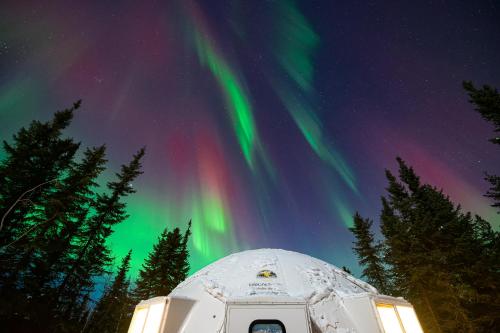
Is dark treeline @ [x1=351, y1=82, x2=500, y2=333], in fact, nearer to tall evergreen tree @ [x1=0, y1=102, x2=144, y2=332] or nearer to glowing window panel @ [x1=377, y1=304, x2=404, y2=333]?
glowing window panel @ [x1=377, y1=304, x2=404, y2=333]

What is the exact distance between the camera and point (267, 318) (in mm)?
4973

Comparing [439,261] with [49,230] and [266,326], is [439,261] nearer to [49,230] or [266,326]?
[266,326]

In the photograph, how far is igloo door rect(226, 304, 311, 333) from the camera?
4891 mm

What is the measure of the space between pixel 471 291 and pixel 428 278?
2105 mm

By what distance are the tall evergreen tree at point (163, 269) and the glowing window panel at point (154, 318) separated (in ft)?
68.8

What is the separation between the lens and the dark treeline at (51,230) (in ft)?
45.4

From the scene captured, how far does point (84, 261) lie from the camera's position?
17.9 m

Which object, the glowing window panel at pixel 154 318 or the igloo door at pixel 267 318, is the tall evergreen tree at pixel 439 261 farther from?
the glowing window panel at pixel 154 318

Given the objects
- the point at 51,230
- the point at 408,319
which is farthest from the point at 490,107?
the point at 51,230

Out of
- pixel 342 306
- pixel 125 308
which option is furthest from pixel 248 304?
pixel 125 308

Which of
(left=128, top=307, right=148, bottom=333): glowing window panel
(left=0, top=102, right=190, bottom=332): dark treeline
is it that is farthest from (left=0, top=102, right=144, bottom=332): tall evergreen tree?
(left=128, top=307, right=148, bottom=333): glowing window panel

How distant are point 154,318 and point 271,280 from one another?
3198mm

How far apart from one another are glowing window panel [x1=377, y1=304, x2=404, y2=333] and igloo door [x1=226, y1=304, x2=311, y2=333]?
2135mm

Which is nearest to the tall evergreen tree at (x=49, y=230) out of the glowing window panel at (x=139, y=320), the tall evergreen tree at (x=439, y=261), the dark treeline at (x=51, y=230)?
the dark treeline at (x=51, y=230)
